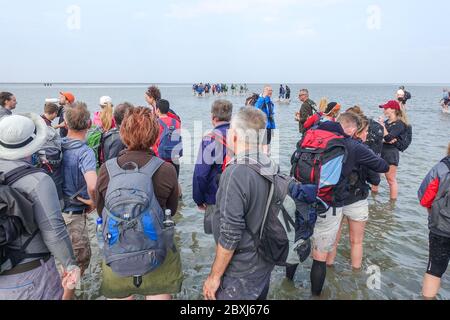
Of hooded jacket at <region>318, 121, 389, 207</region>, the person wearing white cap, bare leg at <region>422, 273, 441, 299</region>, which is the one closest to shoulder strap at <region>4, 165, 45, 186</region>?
the person wearing white cap

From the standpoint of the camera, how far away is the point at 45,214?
225 centimetres

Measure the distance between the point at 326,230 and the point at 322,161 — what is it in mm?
870

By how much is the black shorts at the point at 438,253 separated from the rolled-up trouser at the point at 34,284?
3596mm

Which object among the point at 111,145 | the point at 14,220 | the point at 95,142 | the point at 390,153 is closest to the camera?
the point at 14,220

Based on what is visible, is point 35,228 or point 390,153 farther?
point 390,153

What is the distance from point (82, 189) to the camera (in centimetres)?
348

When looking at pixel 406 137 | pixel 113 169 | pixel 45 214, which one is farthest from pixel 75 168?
pixel 406 137

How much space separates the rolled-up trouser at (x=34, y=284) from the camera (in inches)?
88.4

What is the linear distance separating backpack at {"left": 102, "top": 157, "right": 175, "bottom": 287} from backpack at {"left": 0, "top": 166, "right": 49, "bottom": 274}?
0.50 meters

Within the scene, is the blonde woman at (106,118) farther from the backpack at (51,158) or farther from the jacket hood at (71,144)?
the backpack at (51,158)

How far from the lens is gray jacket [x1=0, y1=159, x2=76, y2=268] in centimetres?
218

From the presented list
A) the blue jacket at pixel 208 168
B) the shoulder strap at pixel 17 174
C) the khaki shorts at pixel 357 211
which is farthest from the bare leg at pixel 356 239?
the shoulder strap at pixel 17 174

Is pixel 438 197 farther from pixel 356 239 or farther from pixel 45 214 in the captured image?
pixel 45 214
